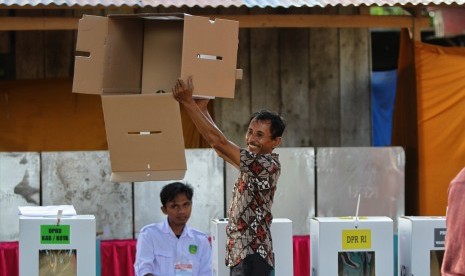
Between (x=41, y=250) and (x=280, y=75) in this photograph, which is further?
(x=280, y=75)

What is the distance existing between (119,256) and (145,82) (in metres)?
2.97

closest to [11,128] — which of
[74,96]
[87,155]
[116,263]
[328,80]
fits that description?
[74,96]

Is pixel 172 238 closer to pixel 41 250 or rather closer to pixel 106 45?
pixel 41 250

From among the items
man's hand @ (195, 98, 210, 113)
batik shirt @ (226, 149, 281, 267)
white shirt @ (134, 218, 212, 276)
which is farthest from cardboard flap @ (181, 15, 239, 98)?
white shirt @ (134, 218, 212, 276)


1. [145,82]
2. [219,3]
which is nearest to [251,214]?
[145,82]

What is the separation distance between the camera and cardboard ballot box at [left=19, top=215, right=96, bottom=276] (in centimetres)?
656

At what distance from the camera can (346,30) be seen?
10516mm

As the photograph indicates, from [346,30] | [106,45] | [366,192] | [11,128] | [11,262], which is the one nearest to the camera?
[106,45]

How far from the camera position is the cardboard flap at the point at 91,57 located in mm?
5371

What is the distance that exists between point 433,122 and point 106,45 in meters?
4.37

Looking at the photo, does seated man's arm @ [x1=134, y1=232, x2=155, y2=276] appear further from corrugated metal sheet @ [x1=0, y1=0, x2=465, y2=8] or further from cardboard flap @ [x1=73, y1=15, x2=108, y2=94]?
corrugated metal sheet @ [x1=0, y1=0, x2=465, y2=8]

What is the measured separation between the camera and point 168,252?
6660 millimetres

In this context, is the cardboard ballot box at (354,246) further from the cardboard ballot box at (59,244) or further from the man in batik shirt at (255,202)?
the cardboard ballot box at (59,244)

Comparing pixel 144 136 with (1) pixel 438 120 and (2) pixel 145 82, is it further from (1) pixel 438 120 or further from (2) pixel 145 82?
(1) pixel 438 120
